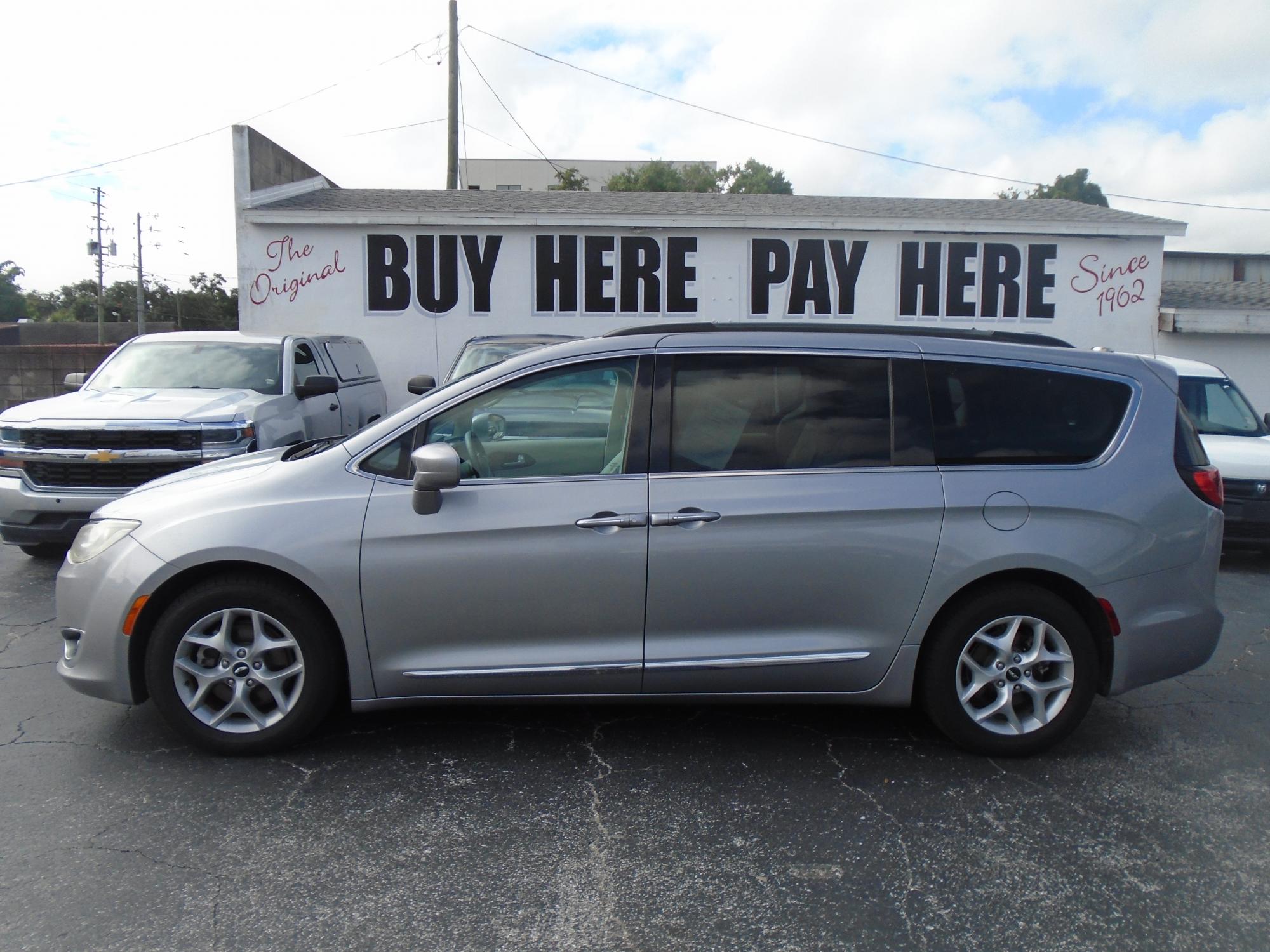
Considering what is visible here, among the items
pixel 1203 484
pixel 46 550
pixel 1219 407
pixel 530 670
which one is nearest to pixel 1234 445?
pixel 1219 407

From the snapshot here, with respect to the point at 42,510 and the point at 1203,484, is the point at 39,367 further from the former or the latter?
the point at 1203,484

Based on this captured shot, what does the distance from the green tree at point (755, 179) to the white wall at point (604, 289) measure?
48.4 meters

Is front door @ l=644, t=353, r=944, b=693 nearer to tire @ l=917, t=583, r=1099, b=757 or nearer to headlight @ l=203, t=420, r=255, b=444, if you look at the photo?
tire @ l=917, t=583, r=1099, b=757

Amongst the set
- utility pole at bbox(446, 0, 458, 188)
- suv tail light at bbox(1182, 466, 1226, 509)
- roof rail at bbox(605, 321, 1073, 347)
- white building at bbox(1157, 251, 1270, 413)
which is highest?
utility pole at bbox(446, 0, 458, 188)

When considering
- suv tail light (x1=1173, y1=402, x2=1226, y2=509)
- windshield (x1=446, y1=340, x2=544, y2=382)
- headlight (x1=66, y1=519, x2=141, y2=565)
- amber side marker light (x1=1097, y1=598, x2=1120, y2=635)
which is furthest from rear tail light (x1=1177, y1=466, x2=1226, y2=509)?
windshield (x1=446, y1=340, x2=544, y2=382)

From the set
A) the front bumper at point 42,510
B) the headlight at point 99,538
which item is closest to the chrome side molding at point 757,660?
the headlight at point 99,538

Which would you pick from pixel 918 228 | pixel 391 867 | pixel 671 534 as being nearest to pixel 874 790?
pixel 671 534

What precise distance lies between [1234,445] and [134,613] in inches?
329

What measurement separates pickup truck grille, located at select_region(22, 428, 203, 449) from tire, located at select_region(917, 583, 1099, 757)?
5.61 m

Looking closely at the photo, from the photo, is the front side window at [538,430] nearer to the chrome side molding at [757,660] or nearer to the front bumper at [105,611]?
the chrome side molding at [757,660]

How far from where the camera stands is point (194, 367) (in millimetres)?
8750

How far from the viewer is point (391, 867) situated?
321 centimetres

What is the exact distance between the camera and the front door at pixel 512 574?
12.6 feet

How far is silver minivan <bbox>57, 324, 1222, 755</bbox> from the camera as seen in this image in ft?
12.7
